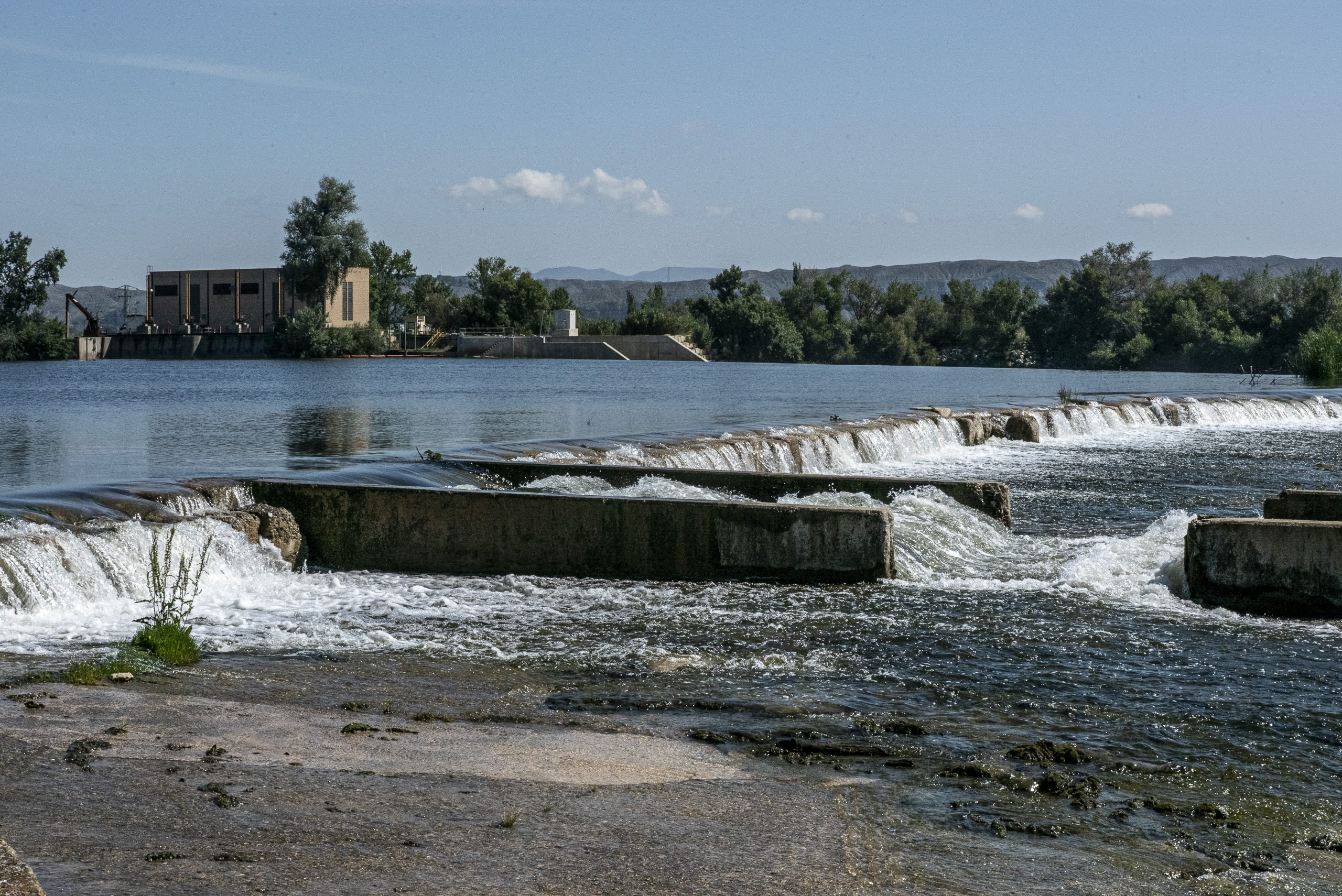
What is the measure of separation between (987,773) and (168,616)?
234 inches

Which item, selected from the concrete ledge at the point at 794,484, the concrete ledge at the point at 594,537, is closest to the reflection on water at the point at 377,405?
the concrete ledge at the point at 594,537

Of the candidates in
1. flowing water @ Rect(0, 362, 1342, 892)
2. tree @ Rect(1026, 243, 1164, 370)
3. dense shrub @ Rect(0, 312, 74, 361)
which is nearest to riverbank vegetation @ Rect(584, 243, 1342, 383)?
tree @ Rect(1026, 243, 1164, 370)

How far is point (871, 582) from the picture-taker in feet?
39.7

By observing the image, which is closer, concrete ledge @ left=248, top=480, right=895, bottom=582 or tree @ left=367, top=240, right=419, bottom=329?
concrete ledge @ left=248, top=480, right=895, bottom=582

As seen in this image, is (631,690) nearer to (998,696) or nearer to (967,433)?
(998,696)

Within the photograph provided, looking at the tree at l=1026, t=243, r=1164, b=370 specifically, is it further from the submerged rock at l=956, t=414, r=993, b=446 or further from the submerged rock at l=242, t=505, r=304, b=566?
the submerged rock at l=242, t=505, r=304, b=566

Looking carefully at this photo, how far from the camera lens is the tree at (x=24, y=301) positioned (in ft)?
309

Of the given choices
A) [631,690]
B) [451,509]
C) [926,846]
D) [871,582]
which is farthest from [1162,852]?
[451,509]

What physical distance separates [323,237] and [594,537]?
90001 mm

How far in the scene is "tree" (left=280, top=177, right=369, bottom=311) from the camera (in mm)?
97438

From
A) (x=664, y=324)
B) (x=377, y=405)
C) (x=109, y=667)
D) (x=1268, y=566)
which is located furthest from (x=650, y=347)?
(x=109, y=667)

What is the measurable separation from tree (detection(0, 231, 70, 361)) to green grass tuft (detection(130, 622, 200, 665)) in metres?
97.4

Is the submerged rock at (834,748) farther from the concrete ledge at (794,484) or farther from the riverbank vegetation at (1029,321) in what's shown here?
the riverbank vegetation at (1029,321)

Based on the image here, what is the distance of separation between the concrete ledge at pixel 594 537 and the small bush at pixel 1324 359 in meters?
50.9
